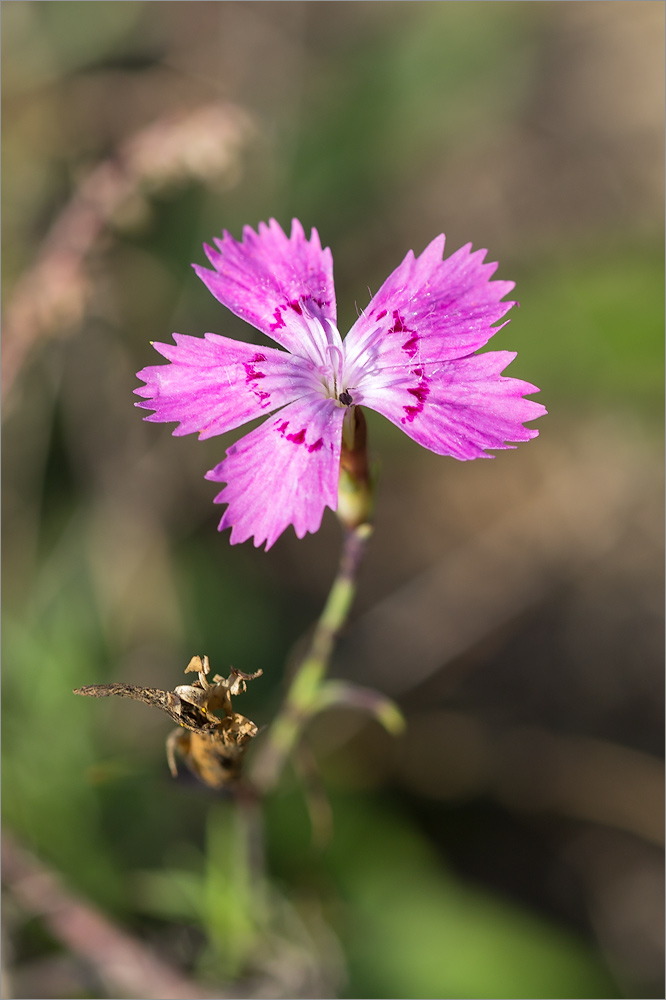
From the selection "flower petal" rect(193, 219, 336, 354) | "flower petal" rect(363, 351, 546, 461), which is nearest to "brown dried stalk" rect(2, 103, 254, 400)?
"flower petal" rect(193, 219, 336, 354)

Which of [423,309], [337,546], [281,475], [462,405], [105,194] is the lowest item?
[337,546]

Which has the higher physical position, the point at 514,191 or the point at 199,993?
the point at 514,191

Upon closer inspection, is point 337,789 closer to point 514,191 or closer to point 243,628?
point 243,628

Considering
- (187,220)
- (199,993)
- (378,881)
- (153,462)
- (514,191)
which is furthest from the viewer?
(514,191)

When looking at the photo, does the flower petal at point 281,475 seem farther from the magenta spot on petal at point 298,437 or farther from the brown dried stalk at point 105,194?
the brown dried stalk at point 105,194

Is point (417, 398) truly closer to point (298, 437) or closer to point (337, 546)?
point (298, 437)

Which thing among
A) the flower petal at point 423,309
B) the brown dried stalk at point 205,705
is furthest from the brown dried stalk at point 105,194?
the brown dried stalk at point 205,705

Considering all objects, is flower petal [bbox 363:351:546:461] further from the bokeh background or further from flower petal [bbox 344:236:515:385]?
the bokeh background

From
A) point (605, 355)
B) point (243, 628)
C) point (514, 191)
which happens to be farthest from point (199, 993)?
point (514, 191)

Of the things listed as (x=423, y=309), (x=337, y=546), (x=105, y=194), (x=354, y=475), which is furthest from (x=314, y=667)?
(x=337, y=546)
